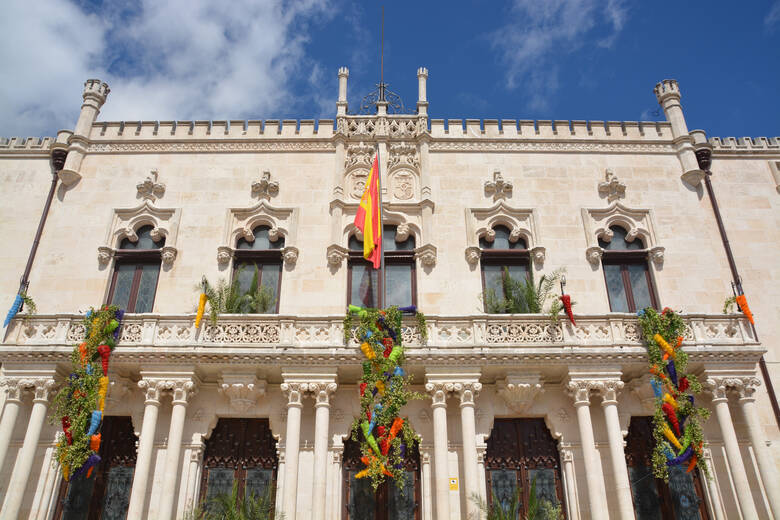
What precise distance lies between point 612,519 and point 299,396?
27.1 ft

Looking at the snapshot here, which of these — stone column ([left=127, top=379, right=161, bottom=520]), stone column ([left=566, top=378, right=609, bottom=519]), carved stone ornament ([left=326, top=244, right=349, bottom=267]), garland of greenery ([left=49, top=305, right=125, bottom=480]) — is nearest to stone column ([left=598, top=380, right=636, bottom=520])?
stone column ([left=566, top=378, right=609, bottom=519])

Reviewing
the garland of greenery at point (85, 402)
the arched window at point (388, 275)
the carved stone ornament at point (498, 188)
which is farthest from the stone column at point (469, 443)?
the garland of greenery at point (85, 402)

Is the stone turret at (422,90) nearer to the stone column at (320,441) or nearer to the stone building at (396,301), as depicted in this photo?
the stone building at (396,301)

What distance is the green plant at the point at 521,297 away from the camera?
57.1 feet

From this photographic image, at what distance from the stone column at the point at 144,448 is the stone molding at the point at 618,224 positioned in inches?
514

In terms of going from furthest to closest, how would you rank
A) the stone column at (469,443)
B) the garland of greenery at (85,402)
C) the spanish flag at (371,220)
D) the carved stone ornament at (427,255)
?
the carved stone ornament at (427,255)
the spanish flag at (371,220)
the garland of greenery at (85,402)
the stone column at (469,443)

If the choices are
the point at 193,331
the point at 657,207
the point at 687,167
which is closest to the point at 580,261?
the point at 657,207

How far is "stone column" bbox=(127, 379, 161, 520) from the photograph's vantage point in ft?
47.0

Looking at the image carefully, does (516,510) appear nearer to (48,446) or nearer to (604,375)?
(604,375)

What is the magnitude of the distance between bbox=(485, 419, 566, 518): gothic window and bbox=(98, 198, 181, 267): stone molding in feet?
36.4

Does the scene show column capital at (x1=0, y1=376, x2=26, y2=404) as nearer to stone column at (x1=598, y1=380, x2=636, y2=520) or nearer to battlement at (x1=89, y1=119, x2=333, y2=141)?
battlement at (x1=89, y1=119, x2=333, y2=141)

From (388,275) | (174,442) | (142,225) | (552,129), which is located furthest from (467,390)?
(142,225)

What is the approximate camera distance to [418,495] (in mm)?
15727

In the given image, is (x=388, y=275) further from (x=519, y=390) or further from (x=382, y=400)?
(x=519, y=390)
